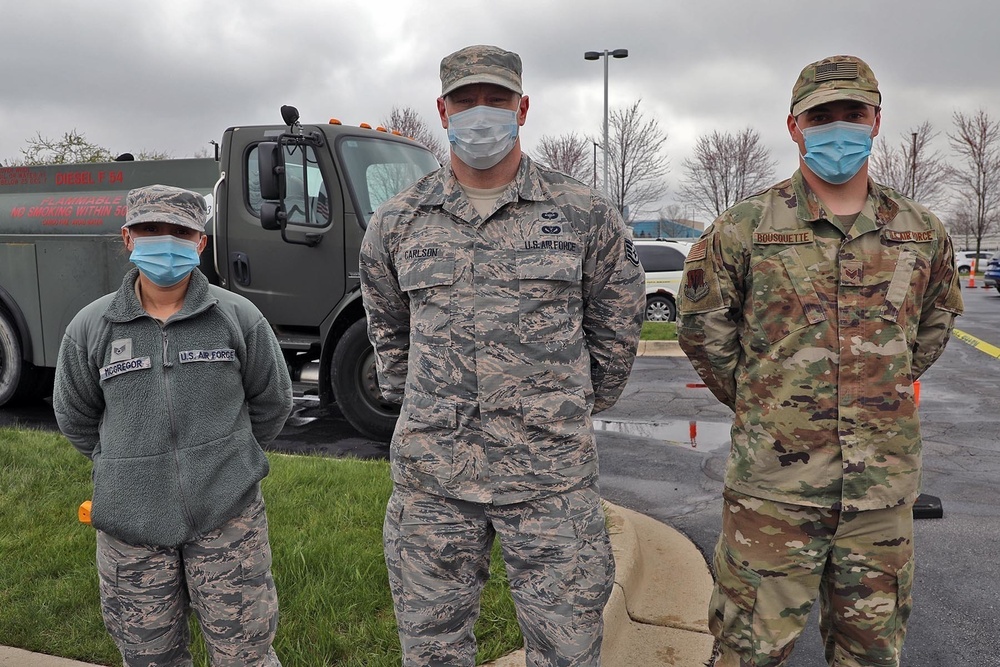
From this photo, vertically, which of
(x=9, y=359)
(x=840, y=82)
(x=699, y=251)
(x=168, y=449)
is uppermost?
(x=840, y=82)

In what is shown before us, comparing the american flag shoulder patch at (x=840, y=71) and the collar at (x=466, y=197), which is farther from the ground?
the american flag shoulder patch at (x=840, y=71)

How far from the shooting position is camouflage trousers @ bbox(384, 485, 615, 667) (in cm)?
198

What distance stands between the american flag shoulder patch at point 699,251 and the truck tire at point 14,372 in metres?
6.52

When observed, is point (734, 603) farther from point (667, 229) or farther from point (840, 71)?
point (667, 229)

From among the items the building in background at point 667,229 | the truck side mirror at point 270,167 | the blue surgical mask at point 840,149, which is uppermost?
the building in background at point 667,229

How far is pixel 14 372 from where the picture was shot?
6.84m

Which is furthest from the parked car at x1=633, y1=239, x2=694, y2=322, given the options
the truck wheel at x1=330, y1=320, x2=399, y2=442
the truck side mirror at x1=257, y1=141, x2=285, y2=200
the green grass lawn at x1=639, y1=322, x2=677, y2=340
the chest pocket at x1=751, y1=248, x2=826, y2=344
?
the chest pocket at x1=751, y1=248, x2=826, y2=344

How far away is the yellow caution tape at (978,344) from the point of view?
35.2ft

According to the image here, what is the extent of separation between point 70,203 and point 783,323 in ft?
21.1

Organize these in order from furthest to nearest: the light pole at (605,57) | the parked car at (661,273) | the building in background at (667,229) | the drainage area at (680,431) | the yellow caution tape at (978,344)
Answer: the building in background at (667,229)
the light pole at (605,57)
the parked car at (661,273)
the yellow caution tape at (978,344)
the drainage area at (680,431)

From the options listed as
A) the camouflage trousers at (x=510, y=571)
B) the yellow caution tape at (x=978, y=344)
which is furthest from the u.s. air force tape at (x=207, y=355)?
the yellow caution tape at (x=978, y=344)

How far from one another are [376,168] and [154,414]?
4.12 meters

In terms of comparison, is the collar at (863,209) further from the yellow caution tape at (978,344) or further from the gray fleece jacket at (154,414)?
the yellow caution tape at (978,344)

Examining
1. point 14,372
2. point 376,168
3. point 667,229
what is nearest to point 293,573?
point 376,168
